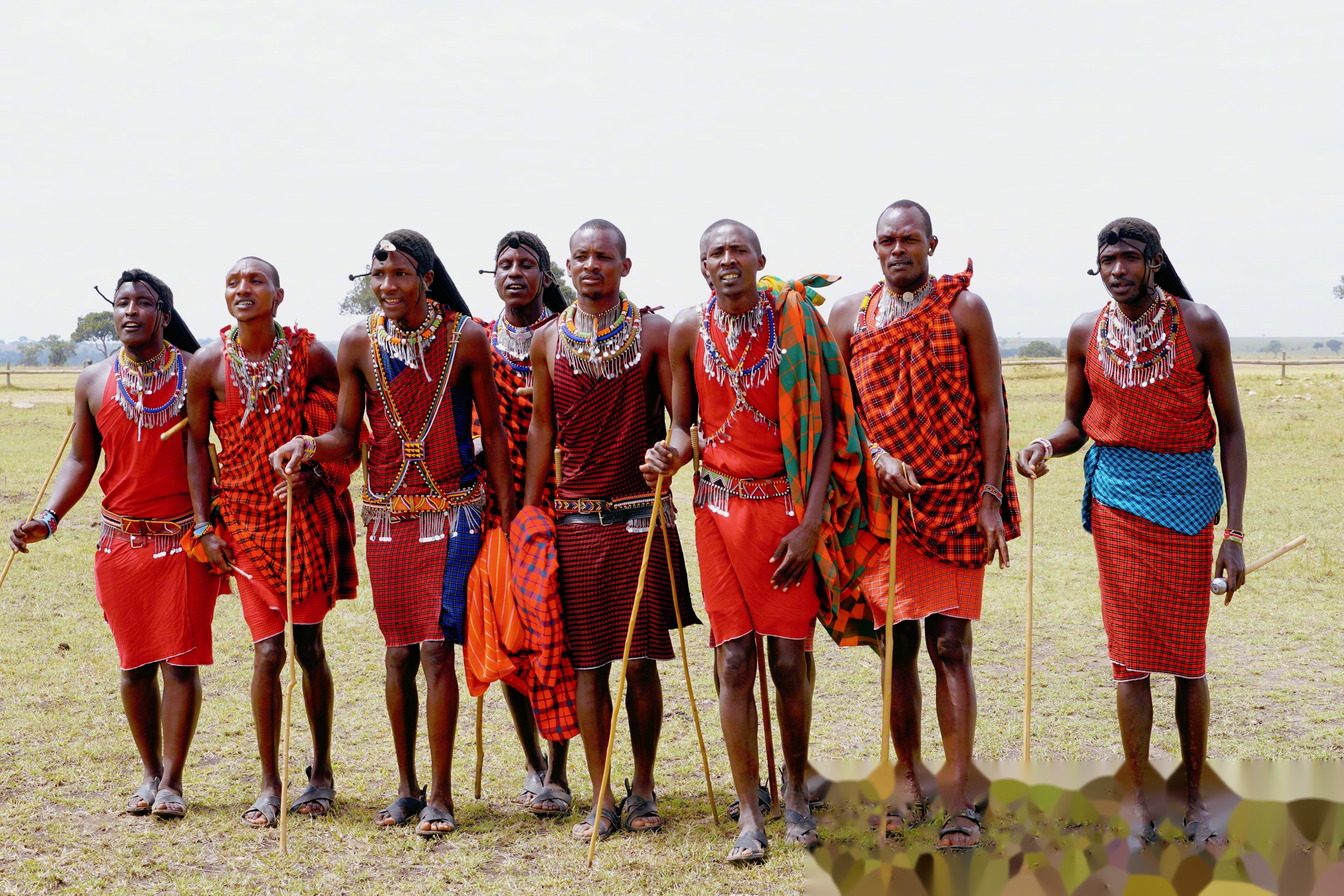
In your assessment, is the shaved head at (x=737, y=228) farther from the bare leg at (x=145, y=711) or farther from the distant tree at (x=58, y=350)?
the distant tree at (x=58, y=350)

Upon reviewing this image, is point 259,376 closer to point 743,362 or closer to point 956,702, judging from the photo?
point 743,362

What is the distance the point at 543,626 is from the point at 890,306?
2030 millimetres

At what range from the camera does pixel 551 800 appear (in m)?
5.35

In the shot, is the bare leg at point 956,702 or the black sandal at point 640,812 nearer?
the bare leg at point 956,702

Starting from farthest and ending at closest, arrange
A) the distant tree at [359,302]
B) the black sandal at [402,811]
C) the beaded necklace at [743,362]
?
the distant tree at [359,302], the black sandal at [402,811], the beaded necklace at [743,362]

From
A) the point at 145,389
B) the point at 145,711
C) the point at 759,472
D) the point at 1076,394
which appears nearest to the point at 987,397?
the point at 1076,394

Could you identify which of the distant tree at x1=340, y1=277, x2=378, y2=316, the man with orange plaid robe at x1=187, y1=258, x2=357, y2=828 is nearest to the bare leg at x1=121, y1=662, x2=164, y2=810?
the man with orange plaid robe at x1=187, y1=258, x2=357, y2=828

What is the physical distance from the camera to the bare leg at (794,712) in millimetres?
4848

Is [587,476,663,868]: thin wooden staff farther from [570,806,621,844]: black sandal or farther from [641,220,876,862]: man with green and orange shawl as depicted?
[641,220,876,862]: man with green and orange shawl

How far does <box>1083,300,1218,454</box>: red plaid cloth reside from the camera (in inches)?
189

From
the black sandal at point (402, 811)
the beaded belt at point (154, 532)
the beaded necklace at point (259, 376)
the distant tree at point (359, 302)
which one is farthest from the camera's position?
the distant tree at point (359, 302)

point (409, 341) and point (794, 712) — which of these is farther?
point (409, 341)

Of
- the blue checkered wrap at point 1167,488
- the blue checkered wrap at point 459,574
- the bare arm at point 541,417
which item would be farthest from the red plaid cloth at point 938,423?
the blue checkered wrap at point 459,574

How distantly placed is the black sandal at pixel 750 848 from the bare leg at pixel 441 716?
50.4 inches
